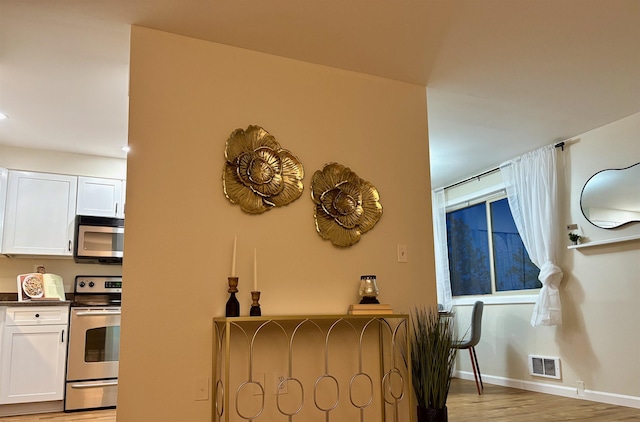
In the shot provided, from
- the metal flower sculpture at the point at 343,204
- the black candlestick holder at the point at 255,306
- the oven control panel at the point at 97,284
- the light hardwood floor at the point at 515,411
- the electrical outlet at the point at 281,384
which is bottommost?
the light hardwood floor at the point at 515,411

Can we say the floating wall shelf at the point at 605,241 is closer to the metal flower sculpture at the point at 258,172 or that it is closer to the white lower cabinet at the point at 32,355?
the metal flower sculpture at the point at 258,172

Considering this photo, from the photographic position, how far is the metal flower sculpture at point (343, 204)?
10.6 ft

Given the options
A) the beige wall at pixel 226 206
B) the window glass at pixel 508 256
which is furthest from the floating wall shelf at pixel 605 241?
the beige wall at pixel 226 206

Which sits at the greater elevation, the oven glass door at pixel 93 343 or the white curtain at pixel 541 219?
the white curtain at pixel 541 219

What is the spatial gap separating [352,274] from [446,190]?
12.3ft

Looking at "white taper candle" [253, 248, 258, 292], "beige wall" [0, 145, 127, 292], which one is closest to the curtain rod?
"white taper candle" [253, 248, 258, 292]

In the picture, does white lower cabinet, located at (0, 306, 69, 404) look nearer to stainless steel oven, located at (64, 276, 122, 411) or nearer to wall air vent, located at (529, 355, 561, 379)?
stainless steel oven, located at (64, 276, 122, 411)

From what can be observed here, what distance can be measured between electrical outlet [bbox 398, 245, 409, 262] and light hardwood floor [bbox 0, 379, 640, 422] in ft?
4.40

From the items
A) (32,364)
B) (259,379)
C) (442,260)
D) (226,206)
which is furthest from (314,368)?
(442,260)

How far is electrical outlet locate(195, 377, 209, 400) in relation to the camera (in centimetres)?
274

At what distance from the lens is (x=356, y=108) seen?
347cm

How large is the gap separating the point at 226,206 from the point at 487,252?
3.96 m

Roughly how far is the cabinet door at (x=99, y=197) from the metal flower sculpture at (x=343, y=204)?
274cm

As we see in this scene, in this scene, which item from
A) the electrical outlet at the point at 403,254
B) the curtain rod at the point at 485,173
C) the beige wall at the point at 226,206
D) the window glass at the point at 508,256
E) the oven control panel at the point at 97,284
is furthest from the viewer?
the window glass at the point at 508,256
